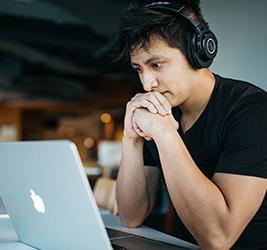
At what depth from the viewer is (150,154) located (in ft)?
5.53

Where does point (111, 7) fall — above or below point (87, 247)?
above

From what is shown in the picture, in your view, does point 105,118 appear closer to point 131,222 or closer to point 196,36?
point 131,222

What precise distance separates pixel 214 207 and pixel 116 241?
332 mm

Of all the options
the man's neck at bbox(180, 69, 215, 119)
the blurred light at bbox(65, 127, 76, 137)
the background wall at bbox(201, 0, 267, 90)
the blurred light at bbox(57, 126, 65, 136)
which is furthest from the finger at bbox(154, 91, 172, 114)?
the blurred light at bbox(57, 126, 65, 136)

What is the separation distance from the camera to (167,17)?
1.43 m

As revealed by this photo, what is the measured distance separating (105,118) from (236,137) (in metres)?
10.6

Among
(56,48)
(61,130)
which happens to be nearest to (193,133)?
(56,48)

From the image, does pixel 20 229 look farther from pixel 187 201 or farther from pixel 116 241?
pixel 187 201

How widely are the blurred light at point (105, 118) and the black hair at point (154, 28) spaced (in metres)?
10.2

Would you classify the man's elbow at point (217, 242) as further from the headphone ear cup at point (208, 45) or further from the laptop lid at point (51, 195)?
the headphone ear cup at point (208, 45)

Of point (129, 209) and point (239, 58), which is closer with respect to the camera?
point (129, 209)

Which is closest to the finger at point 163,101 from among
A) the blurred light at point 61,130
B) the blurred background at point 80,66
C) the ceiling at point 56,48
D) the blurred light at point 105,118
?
the blurred background at point 80,66

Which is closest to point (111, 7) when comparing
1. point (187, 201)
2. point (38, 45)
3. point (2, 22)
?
point (2, 22)

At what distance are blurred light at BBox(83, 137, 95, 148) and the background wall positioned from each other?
976cm
